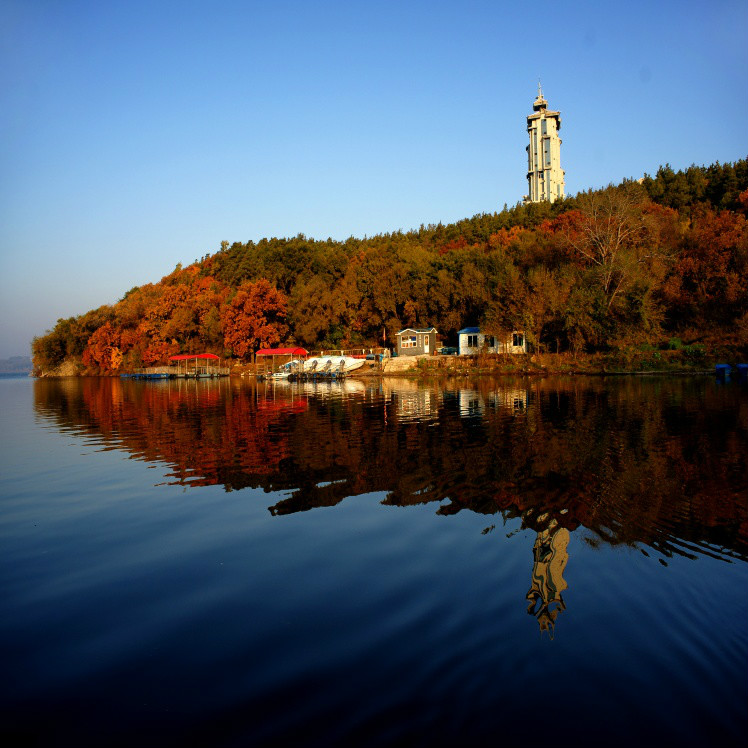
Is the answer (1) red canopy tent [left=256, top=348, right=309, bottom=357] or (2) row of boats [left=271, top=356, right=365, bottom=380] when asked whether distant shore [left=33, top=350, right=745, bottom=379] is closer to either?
(2) row of boats [left=271, top=356, right=365, bottom=380]

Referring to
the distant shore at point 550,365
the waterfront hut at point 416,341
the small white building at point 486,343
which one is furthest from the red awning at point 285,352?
the small white building at point 486,343

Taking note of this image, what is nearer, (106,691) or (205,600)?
(106,691)

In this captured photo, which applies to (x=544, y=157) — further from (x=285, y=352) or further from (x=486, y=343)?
(x=285, y=352)

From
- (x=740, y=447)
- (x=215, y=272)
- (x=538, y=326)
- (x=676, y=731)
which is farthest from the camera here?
(x=215, y=272)

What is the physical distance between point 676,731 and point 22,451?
77.0 ft

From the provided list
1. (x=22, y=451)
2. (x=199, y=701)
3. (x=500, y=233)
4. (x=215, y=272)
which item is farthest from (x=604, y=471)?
(x=215, y=272)

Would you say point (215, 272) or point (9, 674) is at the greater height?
point (215, 272)

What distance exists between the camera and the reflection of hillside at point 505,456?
35.9 feet

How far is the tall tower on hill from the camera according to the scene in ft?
476

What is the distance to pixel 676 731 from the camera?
15.1 feet

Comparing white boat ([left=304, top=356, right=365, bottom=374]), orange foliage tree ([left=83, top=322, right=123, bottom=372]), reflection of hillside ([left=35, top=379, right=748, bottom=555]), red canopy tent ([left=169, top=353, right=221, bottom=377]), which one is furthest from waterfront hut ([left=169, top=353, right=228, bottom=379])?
reflection of hillside ([left=35, top=379, right=748, bottom=555])

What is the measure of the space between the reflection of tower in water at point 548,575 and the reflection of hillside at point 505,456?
504 mm

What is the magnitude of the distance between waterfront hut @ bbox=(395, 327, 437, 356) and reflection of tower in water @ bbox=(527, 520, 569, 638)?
6806 centimetres

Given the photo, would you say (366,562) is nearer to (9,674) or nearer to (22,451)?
(9,674)
